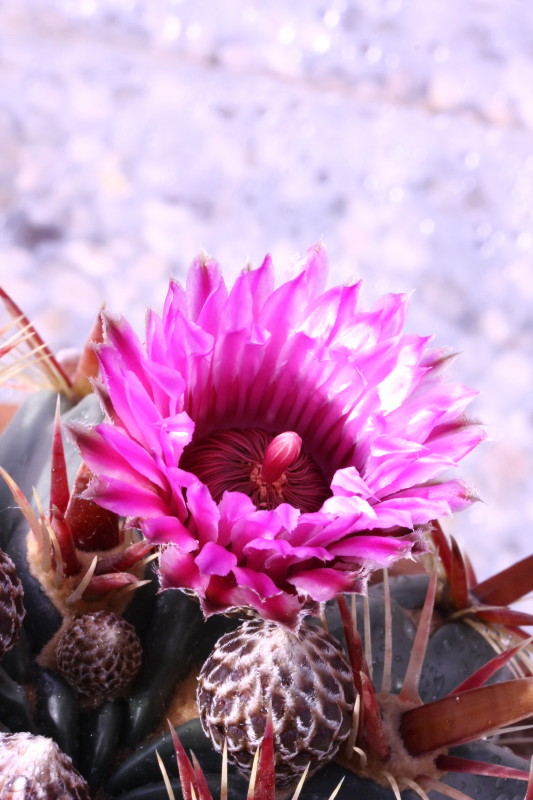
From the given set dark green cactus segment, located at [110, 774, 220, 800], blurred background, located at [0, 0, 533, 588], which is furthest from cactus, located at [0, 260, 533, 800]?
blurred background, located at [0, 0, 533, 588]

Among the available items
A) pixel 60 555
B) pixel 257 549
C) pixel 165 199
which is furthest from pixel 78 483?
pixel 165 199

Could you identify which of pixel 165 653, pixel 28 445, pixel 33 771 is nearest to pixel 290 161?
pixel 28 445

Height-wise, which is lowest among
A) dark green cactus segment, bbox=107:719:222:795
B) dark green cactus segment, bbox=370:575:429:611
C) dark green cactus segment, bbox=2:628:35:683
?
dark green cactus segment, bbox=370:575:429:611

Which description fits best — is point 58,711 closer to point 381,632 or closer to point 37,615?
point 37,615

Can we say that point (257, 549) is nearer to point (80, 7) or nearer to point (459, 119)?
point (459, 119)

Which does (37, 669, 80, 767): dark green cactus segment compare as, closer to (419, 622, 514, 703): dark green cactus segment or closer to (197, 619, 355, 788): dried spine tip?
(197, 619, 355, 788): dried spine tip

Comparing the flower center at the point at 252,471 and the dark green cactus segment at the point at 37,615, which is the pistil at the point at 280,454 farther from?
the dark green cactus segment at the point at 37,615
